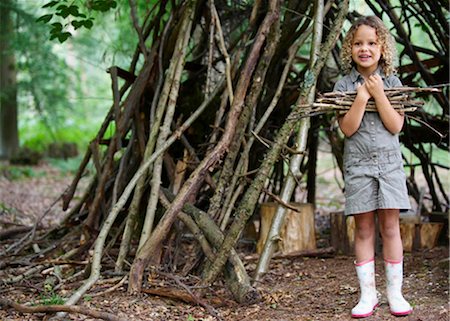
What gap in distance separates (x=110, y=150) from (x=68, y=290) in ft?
3.67

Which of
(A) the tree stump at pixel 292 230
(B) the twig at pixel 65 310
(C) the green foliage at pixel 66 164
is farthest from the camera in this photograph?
(C) the green foliage at pixel 66 164

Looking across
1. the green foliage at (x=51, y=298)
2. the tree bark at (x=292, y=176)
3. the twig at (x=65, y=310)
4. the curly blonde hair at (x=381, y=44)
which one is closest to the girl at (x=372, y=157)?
the curly blonde hair at (x=381, y=44)

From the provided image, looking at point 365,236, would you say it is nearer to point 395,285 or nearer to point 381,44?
point 395,285

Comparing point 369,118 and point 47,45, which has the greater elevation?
point 47,45

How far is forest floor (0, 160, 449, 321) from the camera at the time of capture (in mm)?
2787

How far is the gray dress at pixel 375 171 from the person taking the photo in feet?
8.58

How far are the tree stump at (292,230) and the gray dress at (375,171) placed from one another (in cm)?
136

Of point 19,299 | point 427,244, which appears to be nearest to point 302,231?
point 427,244

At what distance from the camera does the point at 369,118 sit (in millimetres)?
2664

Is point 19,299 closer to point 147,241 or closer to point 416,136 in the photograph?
point 147,241

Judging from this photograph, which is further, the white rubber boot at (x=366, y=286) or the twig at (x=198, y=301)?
the twig at (x=198, y=301)

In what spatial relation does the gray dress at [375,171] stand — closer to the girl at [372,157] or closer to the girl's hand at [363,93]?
the girl at [372,157]

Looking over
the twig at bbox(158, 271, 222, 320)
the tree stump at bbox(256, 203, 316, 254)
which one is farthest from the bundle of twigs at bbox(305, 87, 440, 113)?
the tree stump at bbox(256, 203, 316, 254)

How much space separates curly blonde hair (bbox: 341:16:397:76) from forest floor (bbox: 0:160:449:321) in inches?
41.4
